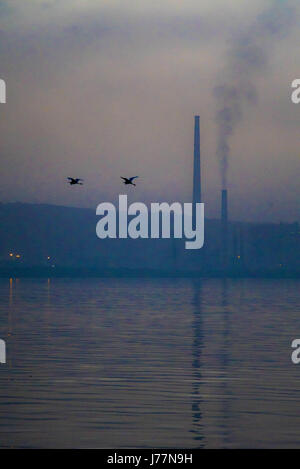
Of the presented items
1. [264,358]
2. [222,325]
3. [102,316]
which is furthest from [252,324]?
[264,358]

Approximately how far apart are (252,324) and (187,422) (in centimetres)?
3245

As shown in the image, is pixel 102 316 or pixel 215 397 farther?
pixel 102 316

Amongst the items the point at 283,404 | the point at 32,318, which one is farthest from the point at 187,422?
the point at 32,318

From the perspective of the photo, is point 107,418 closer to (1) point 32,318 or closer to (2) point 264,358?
(2) point 264,358

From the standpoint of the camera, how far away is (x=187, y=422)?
20594mm

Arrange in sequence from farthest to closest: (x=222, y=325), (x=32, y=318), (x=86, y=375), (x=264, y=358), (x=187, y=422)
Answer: (x=32, y=318)
(x=222, y=325)
(x=264, y=358)
(x=86, y=375)
(x=187, y=422)

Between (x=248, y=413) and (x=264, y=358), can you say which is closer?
(x=248, y=413)

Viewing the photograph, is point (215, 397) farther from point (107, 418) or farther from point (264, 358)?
point (264, 358)

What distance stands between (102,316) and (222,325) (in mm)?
10367

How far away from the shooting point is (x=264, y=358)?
33.8m
